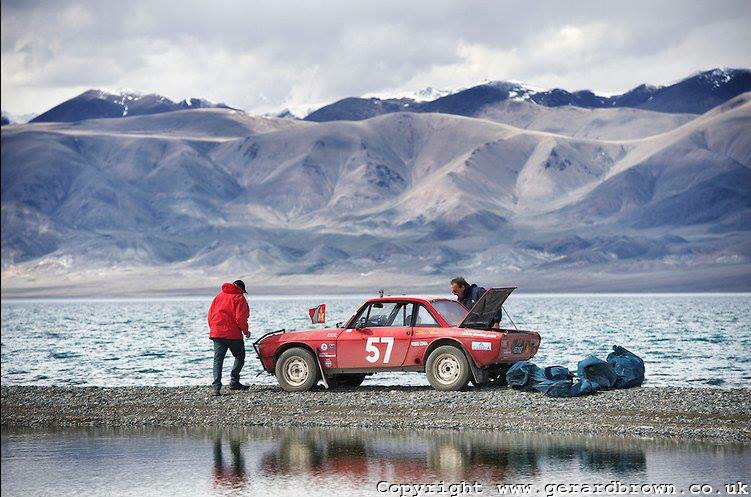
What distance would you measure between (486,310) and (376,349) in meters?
2.23

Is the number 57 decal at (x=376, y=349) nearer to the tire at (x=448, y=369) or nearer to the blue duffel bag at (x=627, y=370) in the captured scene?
the tire at (x=448, y=369)

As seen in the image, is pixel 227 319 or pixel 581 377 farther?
pixel 227 319

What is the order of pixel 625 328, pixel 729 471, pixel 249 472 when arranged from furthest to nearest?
pixel 625 328, pixel 249 472, pixel 729 471

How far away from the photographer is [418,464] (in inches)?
644

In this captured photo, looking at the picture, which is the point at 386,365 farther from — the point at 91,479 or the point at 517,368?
the point at 91,479

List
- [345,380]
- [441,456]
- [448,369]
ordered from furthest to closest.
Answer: [345,380]
[448,369]
[441,456]

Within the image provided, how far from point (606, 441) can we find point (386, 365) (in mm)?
5994

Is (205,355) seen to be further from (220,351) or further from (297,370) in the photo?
(297,370)

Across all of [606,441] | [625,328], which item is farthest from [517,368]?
[625,328]

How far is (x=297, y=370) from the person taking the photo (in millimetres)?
23641

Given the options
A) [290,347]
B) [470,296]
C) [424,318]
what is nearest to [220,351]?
[290,347]

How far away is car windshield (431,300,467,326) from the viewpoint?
896 inches

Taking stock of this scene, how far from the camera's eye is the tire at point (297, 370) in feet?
76.9

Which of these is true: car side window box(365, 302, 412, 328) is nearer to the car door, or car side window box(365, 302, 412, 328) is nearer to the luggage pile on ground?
the car door
